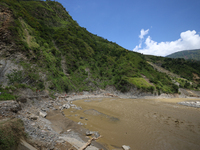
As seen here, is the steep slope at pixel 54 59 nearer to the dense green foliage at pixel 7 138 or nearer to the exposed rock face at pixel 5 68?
the exposed rock face at pixel 5 68

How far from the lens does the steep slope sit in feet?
60.1

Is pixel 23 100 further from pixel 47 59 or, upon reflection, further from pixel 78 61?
pixel 78 61

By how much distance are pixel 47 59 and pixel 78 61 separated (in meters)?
14.7

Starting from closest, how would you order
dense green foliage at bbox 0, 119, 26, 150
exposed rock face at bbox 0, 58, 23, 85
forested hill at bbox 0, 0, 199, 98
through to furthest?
dense green foliage at bbox 0, 119, 26, 150, exposed rock face at bbox 0, 58, 23, 85, forested hill at bbox 0, 0, 199, 98

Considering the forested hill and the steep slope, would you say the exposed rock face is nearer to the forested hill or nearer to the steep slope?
the steep slope

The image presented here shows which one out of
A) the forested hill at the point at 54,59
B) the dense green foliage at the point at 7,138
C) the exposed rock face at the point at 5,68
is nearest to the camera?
the dense green foliage at the point at 7,138

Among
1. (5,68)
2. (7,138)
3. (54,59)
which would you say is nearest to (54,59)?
(54,59)

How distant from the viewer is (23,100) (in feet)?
39.7

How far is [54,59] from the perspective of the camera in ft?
96.1

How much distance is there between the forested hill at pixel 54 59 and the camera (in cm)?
1831

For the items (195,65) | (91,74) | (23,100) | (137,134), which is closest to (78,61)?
(91,74)

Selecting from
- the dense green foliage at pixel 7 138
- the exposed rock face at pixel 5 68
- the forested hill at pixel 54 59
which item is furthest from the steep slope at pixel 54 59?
the dense green foliage at pixel 7 138

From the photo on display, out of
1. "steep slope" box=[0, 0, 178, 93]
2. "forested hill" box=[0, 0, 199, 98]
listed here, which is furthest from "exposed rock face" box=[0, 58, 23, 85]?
"forested hill" box=[0, 0, 199, 98]

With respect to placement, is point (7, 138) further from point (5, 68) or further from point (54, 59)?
point (54, 59)
